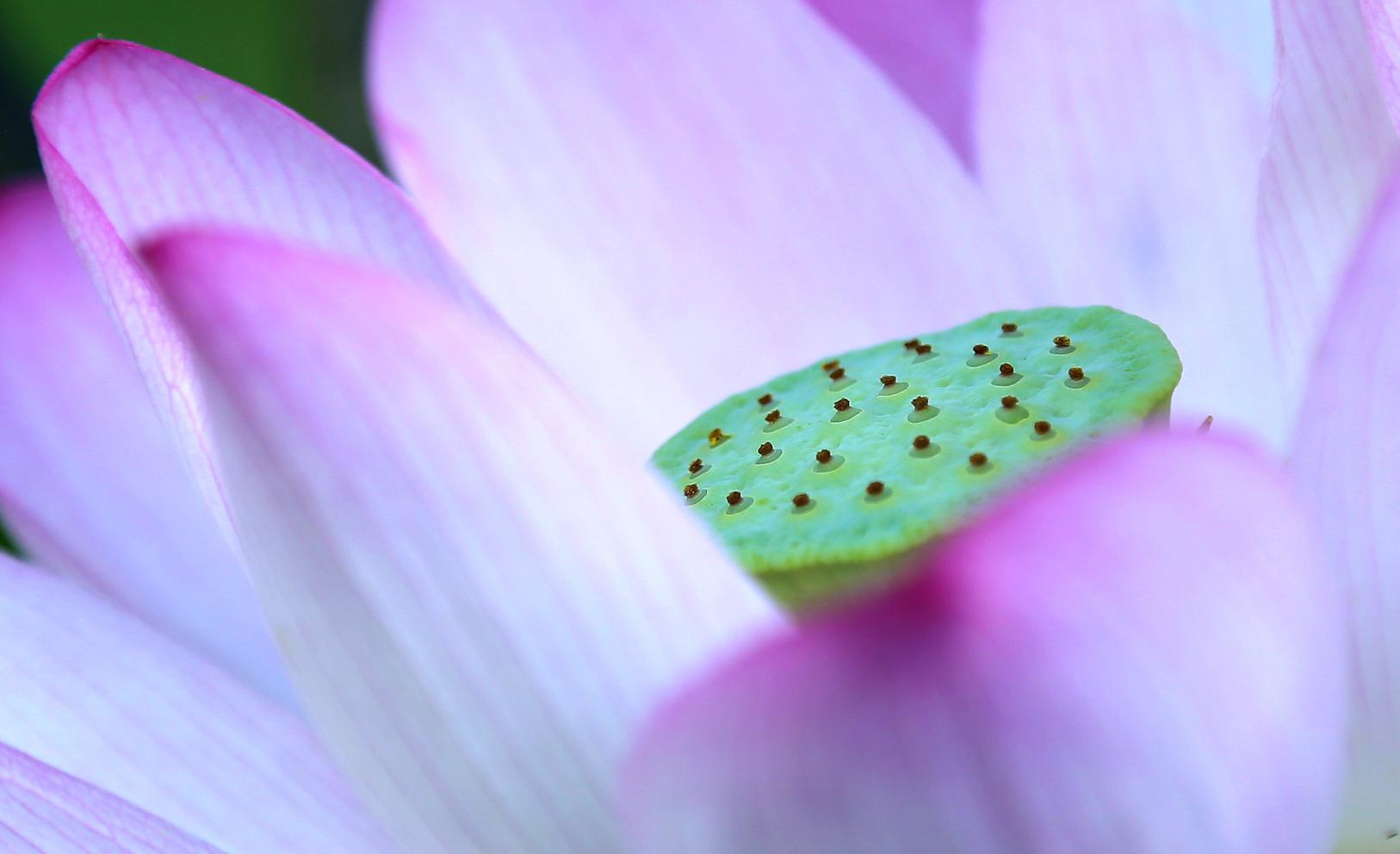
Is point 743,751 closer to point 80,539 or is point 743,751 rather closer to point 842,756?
point 842,756

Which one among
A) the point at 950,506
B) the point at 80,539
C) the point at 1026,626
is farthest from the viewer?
the point at 80,539

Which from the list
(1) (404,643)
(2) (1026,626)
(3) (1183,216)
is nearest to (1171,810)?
(2) (1026,626)

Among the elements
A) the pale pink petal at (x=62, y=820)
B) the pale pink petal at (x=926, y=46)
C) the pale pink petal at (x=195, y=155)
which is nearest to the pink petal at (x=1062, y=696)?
the pale pink petal at (x=62, y=820)

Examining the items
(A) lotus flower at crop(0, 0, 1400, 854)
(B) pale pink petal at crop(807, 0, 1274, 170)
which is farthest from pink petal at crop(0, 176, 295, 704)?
(B) pale pink petal at crop(807, 0, 1274, 170)

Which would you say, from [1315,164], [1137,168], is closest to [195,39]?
[1137,168]

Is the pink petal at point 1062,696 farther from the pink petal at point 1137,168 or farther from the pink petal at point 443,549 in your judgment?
the pink petal at point 1137,168

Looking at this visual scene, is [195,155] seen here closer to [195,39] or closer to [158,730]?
[158,730]

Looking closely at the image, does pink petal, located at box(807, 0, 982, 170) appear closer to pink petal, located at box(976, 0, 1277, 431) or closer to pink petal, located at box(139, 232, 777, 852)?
pink petal, located at box(976, 0, 1277, 431)
